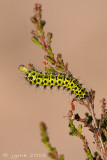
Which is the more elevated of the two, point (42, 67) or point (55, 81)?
point (42, 67)

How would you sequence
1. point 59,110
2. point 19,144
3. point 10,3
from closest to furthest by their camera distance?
1. point 19,144
2. point 59,110
3. point 10,3

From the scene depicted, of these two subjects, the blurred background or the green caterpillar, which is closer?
the green caterpillar

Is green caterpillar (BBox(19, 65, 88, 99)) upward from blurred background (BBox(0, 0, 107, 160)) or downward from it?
downward

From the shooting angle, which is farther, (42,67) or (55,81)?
(42,67)

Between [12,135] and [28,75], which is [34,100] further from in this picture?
[28,75]

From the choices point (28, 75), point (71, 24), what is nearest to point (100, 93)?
point (71, 24)
